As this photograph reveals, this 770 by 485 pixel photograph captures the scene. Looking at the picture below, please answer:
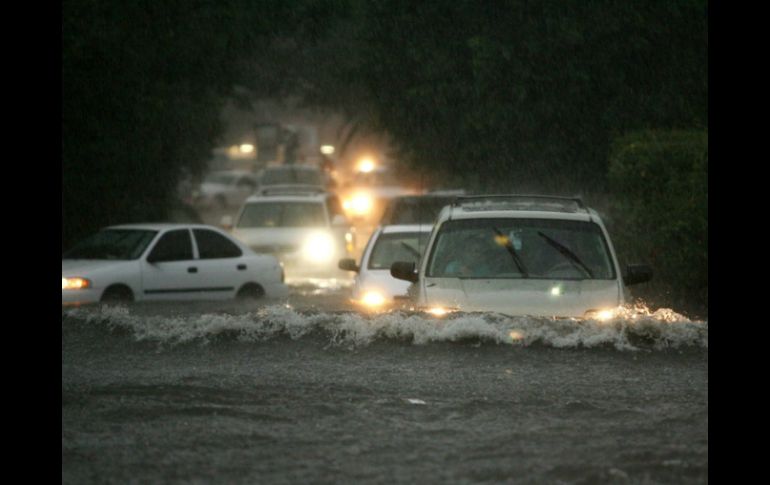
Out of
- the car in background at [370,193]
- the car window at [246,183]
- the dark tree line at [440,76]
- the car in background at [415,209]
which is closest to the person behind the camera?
the car in background at [415,209]

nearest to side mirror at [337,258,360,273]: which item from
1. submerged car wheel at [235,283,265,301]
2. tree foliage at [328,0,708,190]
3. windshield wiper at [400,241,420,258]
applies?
windshield wiper at [400,241,420,258]

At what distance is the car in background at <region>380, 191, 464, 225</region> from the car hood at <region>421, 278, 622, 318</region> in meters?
9.21

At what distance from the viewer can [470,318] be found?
9.92 m

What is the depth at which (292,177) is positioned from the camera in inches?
1829

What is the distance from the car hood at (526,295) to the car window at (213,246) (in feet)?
27.4

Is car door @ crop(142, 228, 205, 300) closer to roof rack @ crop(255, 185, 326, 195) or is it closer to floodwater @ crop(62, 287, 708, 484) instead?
floodwater @ crop(62, 287, 708, 484)

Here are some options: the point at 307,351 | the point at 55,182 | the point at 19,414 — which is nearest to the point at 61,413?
the point at 19,414

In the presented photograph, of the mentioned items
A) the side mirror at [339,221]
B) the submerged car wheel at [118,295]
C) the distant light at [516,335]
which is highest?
the side mirror at [339,221]

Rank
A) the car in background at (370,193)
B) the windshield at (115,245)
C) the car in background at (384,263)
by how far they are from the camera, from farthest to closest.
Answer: the car in background at (370,193), the windshield at (115,245), the car in background at (384,263)

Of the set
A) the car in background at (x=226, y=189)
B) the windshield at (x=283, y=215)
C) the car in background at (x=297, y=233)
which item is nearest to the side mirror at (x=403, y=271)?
the car in background at (x=297, y=233)

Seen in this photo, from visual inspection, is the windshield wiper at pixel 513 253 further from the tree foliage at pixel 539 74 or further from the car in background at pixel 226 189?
the car in background at pixel 226 189

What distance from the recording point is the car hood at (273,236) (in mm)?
23828

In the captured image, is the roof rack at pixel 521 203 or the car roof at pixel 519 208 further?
the roof rack at pixel 521 203

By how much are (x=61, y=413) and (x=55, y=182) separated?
27.2ft
